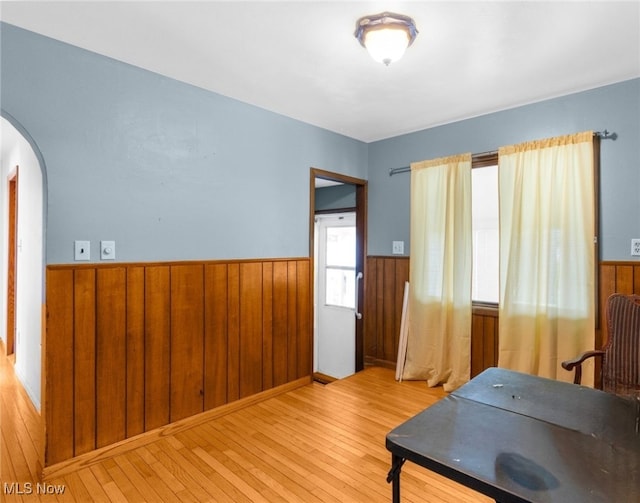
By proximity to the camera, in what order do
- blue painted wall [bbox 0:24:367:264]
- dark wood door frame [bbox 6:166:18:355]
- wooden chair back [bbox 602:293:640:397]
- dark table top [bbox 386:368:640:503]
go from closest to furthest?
dark table top [bbox 386:368:640:503] → blue painted wall [bbox 0:24:367:264] → wooden chair back [bbox 602:293:640:397] → dark wood door frame [bbox 6:166:18:355]

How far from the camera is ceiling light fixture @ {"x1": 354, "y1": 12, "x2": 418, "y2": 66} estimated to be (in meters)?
1.92

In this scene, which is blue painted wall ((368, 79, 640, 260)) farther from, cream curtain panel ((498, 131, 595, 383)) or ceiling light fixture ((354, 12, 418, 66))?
ceiling light fixture ((354, 12, 418, 66))

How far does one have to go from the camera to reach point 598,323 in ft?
9.19

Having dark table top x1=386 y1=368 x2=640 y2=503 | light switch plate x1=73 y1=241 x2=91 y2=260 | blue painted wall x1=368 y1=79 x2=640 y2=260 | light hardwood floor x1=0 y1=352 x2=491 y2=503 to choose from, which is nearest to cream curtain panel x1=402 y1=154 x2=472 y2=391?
blue painted wall x1=368 y1=79 x2=640 y2=260

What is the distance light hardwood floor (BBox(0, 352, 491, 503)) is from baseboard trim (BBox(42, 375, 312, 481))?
36 millimetres

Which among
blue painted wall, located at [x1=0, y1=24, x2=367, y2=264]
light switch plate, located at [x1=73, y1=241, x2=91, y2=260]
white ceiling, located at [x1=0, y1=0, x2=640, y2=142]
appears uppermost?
Result: white ceiling, located at [x1=0, y1=0, x2=640, y2=142]

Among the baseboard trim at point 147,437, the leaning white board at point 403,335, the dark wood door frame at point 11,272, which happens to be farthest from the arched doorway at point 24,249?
the leaning white board at point 403,335

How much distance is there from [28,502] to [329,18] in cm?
294

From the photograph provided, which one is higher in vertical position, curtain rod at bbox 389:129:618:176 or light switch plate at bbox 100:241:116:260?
curtain rod at bbox 389:129:618:176

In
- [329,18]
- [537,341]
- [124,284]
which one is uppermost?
[329,18]

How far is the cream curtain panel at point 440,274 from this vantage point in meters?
3.40

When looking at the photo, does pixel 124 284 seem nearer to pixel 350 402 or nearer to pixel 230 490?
pixel 230 490

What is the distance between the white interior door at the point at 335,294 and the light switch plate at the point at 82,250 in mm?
3171

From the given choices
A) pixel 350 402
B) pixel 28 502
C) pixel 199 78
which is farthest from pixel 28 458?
pixel 199 78
